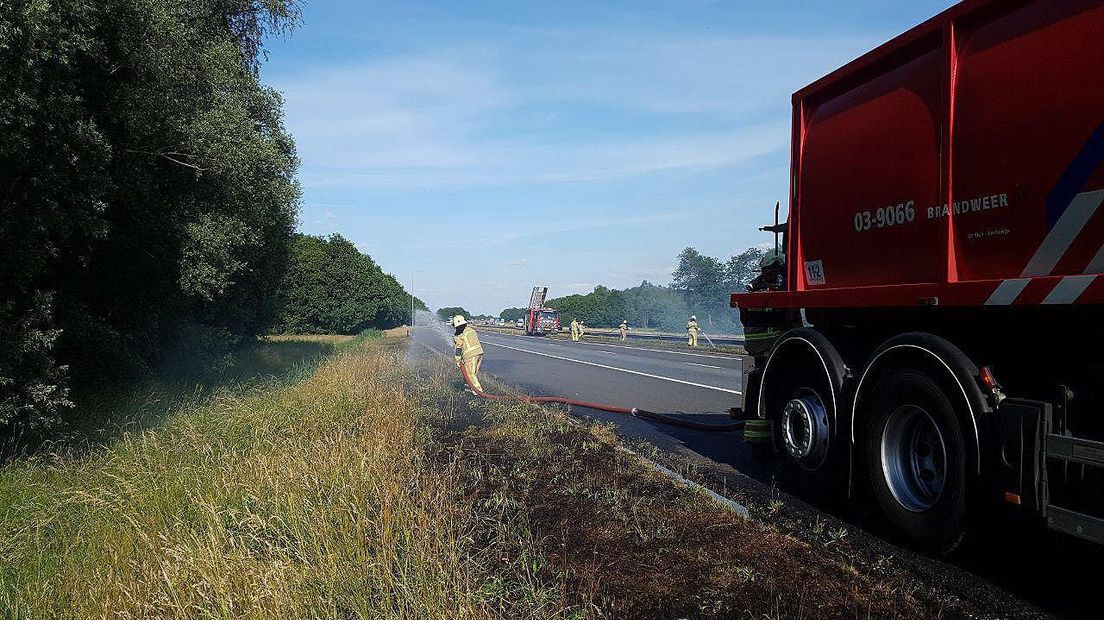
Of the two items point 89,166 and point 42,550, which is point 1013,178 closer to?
point 42,550

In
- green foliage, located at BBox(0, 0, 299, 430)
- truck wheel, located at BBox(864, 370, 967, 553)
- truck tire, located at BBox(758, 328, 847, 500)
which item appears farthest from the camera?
green foliage, located at BBox(0, 0, 299, 430)

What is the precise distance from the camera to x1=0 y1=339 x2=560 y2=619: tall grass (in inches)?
135

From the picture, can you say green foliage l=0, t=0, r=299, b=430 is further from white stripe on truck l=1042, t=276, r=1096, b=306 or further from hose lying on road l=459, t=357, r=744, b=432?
white stripe on truck l=1042, t=276, r=1096, b=306

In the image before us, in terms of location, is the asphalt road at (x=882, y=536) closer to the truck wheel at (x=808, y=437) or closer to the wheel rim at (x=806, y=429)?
the truck wheel at (x=808, y=437)

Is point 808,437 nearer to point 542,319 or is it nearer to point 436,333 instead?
point 542,319

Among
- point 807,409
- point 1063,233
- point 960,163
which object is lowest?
point 807,409

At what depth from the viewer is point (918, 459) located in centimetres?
459

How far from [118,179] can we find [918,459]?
336 inches

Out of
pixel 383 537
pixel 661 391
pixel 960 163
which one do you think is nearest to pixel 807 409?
pixel 960 163

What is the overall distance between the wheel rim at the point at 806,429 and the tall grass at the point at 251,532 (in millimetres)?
2283

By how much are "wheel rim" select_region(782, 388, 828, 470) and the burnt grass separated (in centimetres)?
83

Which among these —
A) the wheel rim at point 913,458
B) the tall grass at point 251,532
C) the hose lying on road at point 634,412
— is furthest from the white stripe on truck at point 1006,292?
the hose lying on road at point 634,412

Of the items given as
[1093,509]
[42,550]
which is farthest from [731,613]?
[42,550]

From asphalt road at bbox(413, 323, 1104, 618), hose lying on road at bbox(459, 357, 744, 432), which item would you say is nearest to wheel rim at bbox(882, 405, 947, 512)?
asphalt road at bbox(413, 323, 1104, 618)
